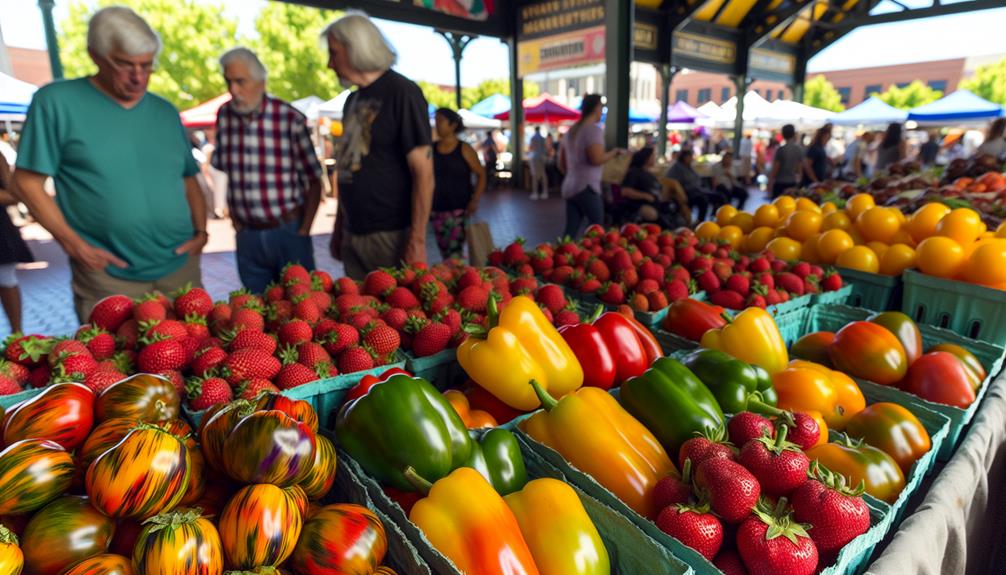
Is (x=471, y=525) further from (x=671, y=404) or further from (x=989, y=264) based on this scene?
(x=989, y=264)

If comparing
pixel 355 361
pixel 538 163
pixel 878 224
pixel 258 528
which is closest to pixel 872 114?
pixel 538 163

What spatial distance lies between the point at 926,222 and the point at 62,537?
353cm

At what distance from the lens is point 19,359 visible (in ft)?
5.02

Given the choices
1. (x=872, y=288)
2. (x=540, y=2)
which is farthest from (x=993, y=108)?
(x=872, y=288)

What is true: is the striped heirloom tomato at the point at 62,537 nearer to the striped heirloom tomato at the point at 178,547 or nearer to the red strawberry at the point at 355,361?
the striped heirloom tomato at the point at 178,547

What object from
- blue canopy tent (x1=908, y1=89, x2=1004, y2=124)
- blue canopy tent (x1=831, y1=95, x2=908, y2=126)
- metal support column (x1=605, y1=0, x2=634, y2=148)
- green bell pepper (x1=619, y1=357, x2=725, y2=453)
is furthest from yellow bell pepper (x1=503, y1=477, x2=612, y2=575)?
blue canopy tent (x1=908, y1=89, x2=1004, y2=124)

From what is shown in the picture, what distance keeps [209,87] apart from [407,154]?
1090 inches

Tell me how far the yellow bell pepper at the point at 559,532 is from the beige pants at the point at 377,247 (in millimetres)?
2019

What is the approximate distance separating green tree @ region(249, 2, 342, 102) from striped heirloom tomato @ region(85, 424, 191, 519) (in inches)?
1101

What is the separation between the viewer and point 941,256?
8.71 feet

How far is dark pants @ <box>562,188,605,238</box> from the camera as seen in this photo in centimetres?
558

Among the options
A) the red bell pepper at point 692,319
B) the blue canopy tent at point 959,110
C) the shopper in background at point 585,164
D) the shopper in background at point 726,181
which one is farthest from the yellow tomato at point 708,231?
the blue canopy tent at point 959,110

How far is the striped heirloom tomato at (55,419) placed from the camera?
3.34 ft

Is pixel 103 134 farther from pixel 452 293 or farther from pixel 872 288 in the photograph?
pixel 872 288
